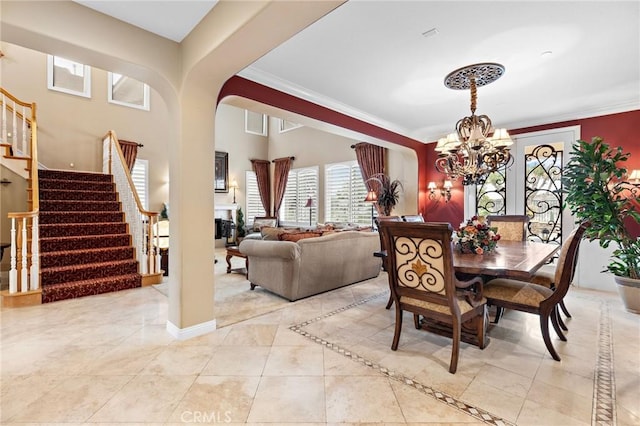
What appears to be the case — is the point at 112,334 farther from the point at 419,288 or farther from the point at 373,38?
the point at 373,38

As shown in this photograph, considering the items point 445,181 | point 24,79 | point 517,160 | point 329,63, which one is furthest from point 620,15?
point 24,79

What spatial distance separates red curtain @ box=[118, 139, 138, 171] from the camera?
643cm

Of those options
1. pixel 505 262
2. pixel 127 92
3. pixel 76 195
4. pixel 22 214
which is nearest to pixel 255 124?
pixel 127 92

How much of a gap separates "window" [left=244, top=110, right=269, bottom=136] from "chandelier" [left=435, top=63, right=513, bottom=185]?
22.5ft

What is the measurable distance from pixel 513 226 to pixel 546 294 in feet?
6.48

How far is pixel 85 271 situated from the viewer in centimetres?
411

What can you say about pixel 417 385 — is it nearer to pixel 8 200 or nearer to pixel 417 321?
pixel 417 321

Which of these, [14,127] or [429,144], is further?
[429,144]

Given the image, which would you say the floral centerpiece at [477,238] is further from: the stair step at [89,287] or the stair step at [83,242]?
the stair step at [83,242]

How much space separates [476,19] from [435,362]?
2731 millimetres

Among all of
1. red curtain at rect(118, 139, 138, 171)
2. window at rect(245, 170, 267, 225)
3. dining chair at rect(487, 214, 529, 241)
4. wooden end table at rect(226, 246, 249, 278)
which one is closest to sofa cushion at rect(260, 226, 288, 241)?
wooden end table at rect(226, 246, 249, 278)

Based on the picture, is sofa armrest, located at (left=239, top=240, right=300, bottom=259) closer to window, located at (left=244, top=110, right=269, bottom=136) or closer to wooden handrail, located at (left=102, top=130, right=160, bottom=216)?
wooden handrail, located at (left=102, top=130, right=160, bottom=216)

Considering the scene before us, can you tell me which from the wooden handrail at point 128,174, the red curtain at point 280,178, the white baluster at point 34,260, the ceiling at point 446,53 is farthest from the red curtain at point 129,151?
the ceiling at point 446,53

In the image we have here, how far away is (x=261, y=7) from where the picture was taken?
5.52ft
